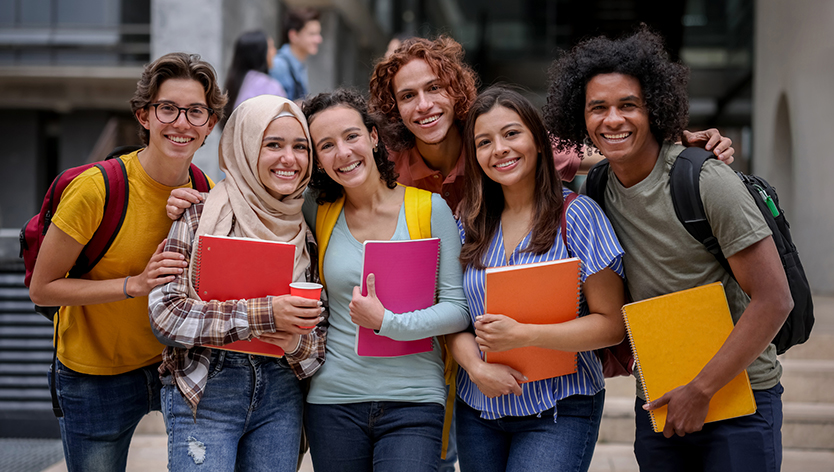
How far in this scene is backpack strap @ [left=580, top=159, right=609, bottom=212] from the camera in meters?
2.31

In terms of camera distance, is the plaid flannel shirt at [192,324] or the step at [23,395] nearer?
the plaid flannel shirt at [192,324]

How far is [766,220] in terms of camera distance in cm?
192

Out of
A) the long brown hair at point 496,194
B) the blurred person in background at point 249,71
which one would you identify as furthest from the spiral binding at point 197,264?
the blurred person in background at point 249,71

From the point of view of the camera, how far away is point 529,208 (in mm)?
2297

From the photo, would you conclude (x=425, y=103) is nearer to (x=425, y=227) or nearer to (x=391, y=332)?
(x=425, y=227)

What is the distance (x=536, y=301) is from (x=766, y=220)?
73 cm

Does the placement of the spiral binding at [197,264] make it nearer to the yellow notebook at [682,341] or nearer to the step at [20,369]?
the yellow notebook at [682,341]

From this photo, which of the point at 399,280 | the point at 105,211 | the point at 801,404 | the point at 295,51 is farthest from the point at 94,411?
the point at 801,404

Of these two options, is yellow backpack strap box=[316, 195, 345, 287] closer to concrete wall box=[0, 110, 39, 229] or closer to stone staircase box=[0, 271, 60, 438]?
stone staircase box=[0, 271, 60, 438]

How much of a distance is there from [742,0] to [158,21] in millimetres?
10868

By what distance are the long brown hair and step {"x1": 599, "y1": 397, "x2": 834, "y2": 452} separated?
101 inches

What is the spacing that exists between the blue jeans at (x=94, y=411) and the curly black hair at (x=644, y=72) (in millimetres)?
1942

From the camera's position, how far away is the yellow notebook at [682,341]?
6.45 ft

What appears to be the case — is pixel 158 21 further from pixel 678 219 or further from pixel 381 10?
pixel 381 10
